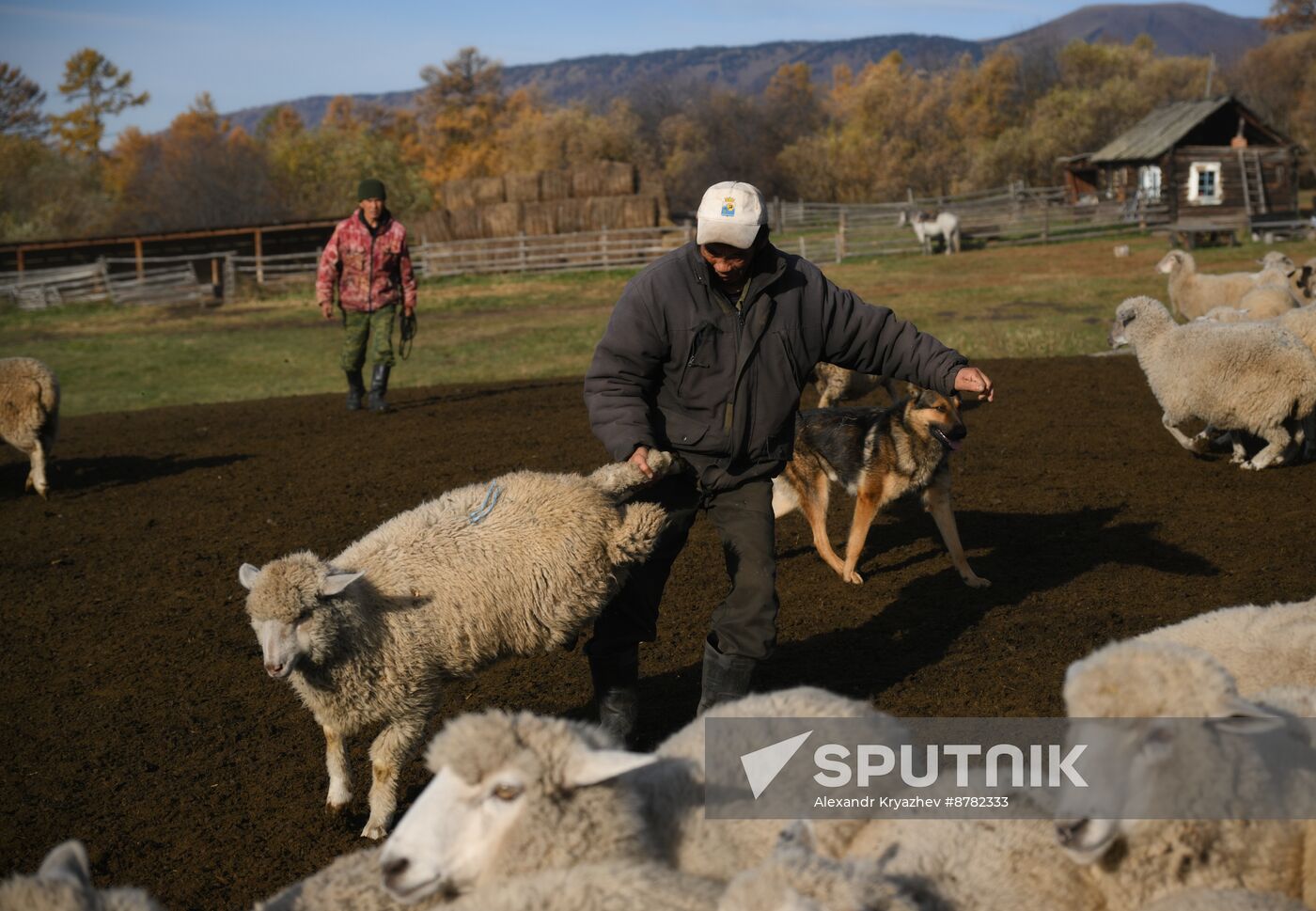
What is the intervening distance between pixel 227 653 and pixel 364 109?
114m

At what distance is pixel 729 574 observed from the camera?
210 inches

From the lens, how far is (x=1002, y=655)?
6.22 m

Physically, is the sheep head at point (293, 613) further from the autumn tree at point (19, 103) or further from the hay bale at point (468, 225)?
the autumn tree at point (19, 103)

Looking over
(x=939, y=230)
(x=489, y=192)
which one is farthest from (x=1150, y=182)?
(x=489, y=192)

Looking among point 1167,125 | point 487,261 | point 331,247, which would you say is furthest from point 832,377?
point 1167,125

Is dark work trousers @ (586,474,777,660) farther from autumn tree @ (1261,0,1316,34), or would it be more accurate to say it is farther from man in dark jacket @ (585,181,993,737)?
autumn tree @ (1261,0,1316,34)

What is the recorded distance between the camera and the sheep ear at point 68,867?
271cm

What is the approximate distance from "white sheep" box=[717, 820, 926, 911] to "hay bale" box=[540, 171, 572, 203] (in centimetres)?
3977

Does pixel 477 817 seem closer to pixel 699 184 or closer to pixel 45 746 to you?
pixel 45 746

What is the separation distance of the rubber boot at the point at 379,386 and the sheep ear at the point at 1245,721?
489 inches

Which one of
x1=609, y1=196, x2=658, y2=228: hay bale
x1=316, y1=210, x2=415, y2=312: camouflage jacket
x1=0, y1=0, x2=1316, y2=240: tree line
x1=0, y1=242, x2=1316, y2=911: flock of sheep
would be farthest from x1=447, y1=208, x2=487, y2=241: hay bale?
x1=0, y1=242, x2=1316, y2=911: flock of sheep

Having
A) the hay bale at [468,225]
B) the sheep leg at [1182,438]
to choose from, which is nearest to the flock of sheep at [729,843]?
the sheep leg at [1182,438]

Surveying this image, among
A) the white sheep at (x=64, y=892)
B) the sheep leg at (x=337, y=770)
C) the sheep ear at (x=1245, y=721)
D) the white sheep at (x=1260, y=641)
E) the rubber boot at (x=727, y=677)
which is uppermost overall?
the sheep ear at (x=1245, y=721)

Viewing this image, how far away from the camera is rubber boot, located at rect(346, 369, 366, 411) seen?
14.7 m
